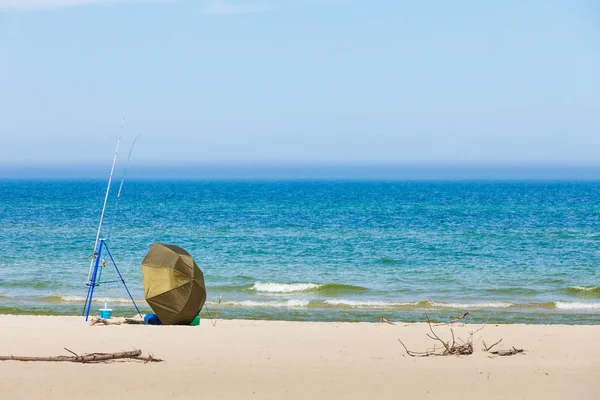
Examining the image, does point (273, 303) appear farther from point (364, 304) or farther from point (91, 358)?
point (91, 358)

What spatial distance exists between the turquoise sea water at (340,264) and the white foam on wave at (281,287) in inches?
1.4

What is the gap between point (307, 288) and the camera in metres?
23.7

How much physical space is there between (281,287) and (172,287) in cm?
949

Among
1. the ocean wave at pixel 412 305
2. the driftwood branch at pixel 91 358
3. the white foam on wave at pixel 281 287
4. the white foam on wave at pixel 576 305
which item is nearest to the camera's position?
the driftwood branch at pixel 91 358

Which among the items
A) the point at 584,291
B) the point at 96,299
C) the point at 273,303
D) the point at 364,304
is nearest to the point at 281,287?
the point at 273,303

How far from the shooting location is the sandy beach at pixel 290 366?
32.2 feet

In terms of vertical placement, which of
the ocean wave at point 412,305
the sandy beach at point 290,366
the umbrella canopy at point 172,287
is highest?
the umbrella canopy at point 172,287

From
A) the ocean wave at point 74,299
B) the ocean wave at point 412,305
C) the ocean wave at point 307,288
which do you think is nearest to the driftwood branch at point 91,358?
the ocean wave at point 74,299

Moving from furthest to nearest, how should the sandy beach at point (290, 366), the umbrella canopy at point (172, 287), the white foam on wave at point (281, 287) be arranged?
the white foam on wave at point (281, 287), the umbrella canopy at point (172, 287), the sandy beach at point (290, 366)

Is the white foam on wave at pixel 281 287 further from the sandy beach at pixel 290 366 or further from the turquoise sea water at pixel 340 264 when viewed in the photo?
the sandy beach at pixel 290 366

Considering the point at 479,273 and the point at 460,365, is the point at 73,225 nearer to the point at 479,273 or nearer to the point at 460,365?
the point at 479,273

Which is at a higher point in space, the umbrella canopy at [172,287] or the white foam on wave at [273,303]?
the umbrella canopy at [172,287]

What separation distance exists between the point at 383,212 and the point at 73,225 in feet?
74.2

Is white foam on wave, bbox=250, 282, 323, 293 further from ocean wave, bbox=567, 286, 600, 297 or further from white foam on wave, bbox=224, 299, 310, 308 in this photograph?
ocean wave, bbox=567, 286, 600, 297
